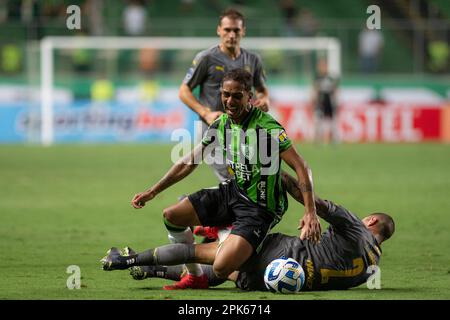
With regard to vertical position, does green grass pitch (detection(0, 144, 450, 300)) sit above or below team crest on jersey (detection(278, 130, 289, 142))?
below

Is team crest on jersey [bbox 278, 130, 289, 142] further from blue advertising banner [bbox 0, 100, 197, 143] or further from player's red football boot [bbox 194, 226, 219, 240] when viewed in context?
blue advertising banner [bbox 0, 100, 197, 143]

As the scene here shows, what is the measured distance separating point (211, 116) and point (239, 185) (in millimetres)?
1581

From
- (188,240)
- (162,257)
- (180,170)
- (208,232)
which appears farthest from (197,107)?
(162,257)

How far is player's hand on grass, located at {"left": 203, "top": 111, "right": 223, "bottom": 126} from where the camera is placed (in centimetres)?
1027

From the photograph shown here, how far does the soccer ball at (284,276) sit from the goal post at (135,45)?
22.9m

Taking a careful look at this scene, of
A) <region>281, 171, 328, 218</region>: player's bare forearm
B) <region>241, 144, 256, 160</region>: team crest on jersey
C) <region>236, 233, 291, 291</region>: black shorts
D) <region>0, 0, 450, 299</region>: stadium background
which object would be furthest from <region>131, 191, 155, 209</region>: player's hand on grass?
<region>0, 0, 450, 299</region>: stadium background

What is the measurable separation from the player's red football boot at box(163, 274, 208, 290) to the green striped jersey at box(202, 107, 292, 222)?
856mm

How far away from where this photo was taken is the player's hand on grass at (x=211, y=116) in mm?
10266

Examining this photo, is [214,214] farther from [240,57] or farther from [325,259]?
[240,57]

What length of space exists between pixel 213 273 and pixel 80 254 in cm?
242

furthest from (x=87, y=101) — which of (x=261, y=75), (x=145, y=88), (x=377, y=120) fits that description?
(x=261, y=75)

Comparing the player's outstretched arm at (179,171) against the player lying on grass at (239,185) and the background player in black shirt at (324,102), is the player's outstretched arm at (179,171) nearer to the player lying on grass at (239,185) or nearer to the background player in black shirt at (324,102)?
the player lying on grass at (239,185)

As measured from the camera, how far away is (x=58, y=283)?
9047mm

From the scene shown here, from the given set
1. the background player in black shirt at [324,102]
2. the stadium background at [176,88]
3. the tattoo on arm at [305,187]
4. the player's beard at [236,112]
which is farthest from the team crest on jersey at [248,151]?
the background player in black shirt at [324,102]
